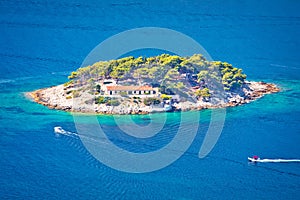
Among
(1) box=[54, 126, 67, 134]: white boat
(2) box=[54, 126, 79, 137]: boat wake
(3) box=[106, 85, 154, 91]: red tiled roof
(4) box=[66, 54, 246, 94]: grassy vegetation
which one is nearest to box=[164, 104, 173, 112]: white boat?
(3) box=[106, 85, 154, 91]: red tiled roof

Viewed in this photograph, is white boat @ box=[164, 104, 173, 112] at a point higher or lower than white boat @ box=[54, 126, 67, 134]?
higher

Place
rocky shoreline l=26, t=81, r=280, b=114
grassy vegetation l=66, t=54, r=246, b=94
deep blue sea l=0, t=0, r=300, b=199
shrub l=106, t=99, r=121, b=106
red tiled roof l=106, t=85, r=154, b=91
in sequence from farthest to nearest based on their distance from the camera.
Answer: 1. grassy vegetation l=66, t=54, r=246, b=94
2. red tiled roof l=106, t=85, r=154, b=91
3. shrub l=106, t=99, r=121, b=106
4. rocky shoreline l=26, t=81, r=280, b=114
5. deep blue sea l=0, t=0, r=300, b=199

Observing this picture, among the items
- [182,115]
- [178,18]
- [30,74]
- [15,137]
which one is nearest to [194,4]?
[178,18]

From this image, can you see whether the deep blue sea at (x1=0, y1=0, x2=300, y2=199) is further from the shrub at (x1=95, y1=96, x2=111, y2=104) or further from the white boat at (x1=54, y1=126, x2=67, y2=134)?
the shrub at (x1=95, y1=96, x2=111, y2=104)

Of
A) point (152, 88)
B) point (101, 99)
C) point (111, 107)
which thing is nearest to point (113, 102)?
point (111, 107)

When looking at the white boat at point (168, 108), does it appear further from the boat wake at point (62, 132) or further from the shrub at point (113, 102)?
the boat wake at point (62, 132)

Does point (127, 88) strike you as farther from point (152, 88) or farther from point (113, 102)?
point (113, 102)

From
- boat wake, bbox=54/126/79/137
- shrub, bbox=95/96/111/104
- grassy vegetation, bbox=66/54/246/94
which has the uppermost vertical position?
grassy vegetation, bbox=66/54/246/94
